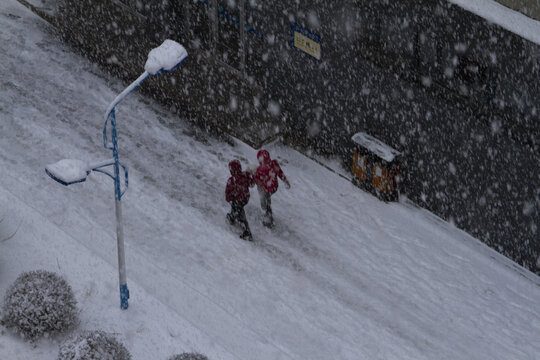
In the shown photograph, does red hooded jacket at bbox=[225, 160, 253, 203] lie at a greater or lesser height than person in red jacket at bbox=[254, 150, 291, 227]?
lesser

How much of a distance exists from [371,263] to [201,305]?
349 centimetres

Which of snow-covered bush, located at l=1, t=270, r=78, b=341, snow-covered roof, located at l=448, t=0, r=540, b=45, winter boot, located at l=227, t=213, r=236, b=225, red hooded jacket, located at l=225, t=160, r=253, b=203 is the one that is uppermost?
snow-covered roof, located at l=448, t=0, r=540, b=45

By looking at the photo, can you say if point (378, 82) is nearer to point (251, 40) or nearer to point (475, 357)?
point (251, 40)

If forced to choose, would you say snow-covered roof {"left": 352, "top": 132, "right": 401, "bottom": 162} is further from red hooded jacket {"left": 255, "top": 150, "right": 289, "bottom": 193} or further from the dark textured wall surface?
red hooded jacket {"left": 255, "top": 150, "right": 289, "bottom": 193}

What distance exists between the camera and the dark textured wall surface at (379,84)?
13.3 m

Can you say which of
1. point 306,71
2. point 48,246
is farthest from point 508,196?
point 48,246

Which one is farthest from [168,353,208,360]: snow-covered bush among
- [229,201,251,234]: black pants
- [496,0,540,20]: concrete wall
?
[496,0,540,20]: concrete wall

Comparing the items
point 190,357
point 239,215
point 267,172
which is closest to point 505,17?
point 267,172

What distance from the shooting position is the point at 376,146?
1509 cm

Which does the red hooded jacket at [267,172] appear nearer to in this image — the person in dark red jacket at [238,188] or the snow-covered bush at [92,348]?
the person in dark red jacket at [238,188]

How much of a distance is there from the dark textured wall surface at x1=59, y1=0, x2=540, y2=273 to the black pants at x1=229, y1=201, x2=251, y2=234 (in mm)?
2159

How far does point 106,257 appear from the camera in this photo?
12.4 metres

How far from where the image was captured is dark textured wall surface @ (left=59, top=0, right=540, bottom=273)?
13297 mm

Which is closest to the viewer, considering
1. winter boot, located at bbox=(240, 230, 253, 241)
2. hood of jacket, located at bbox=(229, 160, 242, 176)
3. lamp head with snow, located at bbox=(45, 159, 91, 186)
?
lamp head with snow, located at bbox=(45, 159, 91, 186)
